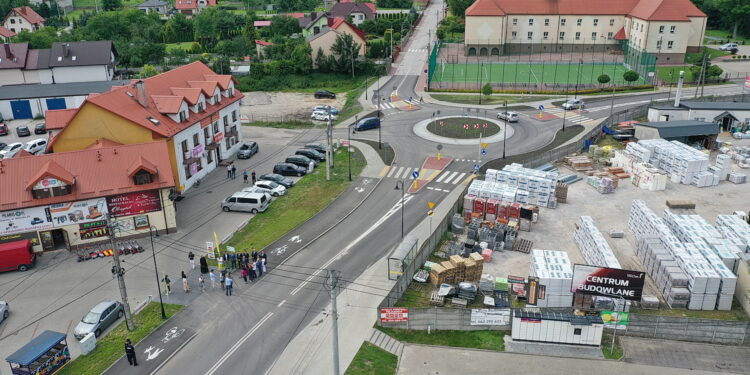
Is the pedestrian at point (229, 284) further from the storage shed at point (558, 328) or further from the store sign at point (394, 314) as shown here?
the storage shed at point (558, 328)

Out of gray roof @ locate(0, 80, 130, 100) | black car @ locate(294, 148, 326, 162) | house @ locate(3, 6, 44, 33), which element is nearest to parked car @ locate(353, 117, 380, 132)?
black car @ locate(294, 148, 326, 162)

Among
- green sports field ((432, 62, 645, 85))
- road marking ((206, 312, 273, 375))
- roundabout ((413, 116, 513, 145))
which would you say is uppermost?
green sports field ((432, 62, 645, 85))

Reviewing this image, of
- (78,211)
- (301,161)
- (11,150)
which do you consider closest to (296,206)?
(301,161)

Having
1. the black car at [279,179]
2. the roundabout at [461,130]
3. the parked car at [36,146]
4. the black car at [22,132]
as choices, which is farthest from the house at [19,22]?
the black car at [279,179]

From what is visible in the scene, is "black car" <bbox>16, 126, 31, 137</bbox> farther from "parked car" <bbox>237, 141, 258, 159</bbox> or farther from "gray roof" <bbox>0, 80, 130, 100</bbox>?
"parked car" <bbox>237, 141, 258, 159</bbox>

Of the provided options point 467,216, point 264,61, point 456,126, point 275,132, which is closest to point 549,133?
point 456,126

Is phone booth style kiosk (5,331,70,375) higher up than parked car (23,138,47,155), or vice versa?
parked car (23,138,47,155)
